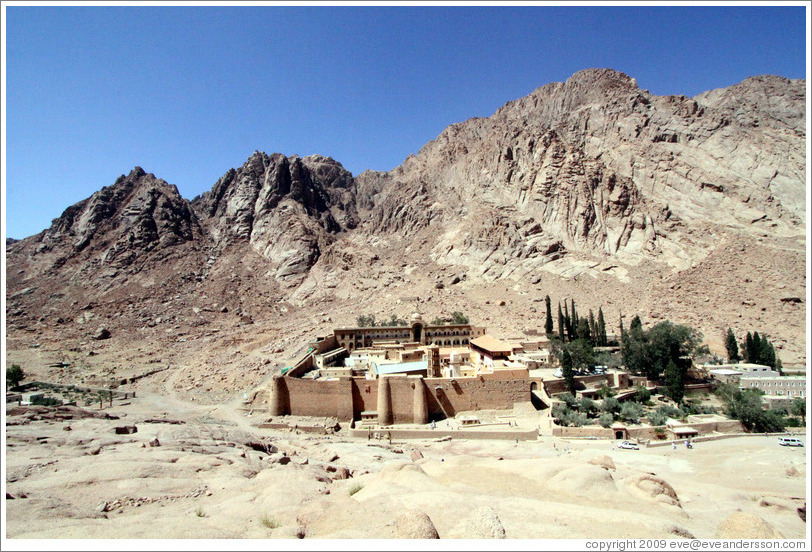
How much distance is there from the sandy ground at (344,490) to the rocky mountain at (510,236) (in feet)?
116

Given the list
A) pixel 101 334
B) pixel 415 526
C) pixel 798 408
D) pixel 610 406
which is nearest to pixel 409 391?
pixel 610 406

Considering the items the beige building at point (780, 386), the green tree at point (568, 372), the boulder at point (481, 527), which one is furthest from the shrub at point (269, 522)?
the beige building at point (780, 386)

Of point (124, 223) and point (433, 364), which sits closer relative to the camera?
point (433, 364)

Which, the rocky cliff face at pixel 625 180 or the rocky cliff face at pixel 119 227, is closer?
the rocky cliff face at pixel 625 180

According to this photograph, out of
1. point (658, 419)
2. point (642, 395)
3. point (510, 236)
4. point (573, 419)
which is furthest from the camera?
point (510, 236)

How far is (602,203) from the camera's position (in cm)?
7875

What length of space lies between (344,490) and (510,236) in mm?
69960

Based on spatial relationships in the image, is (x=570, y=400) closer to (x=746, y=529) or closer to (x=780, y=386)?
(x=780, y=386)

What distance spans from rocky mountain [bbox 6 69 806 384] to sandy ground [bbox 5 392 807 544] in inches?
Answer: 1395

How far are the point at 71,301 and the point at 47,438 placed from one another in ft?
251

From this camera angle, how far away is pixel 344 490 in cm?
1172

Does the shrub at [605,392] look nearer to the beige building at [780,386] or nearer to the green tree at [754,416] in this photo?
the green tree at [754,416]

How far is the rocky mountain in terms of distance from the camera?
62188mm

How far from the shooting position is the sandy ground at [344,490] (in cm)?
888
